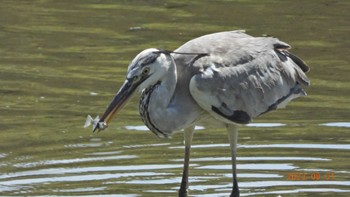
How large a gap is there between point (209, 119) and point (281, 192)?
2.78 feet

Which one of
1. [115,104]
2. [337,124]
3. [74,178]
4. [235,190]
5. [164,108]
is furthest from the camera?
[337,124]

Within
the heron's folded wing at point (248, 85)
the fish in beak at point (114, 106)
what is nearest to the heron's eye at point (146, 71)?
the fish in beak at point (114, 106)

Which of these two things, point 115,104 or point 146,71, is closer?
point 115,104

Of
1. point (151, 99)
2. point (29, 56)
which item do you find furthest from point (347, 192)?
point (29, 56)

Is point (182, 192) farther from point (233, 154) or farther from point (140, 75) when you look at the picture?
point (140, 75)

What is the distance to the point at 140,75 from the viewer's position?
8.74 m

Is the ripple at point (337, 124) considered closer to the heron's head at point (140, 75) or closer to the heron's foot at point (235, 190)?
the heron's foot at point (235, 190)

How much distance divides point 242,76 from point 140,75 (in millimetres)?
1345

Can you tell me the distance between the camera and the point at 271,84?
33.3ft

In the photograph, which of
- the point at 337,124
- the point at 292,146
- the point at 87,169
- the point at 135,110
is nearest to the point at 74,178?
the point at 87,169

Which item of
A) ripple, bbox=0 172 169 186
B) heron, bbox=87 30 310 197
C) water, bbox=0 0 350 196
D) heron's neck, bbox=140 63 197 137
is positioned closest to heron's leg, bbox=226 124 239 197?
heron, bbox=87 30 310 197

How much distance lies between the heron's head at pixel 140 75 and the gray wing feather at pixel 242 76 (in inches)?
17.1

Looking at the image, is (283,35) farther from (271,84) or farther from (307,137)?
(271,84)

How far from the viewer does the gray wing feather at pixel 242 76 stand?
9.41 meters
